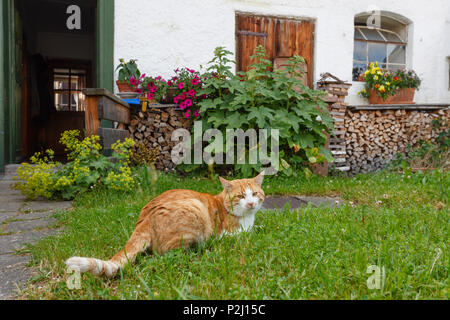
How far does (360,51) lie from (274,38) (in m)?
2.07

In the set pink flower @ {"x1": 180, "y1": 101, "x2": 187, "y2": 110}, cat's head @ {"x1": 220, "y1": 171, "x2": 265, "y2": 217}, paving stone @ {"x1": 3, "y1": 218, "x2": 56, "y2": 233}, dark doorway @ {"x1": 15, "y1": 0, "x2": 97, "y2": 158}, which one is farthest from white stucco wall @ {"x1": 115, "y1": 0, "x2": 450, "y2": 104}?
cat's head @ {"x1": 220, "y1": 171, "x2": 265, "y2": 217}

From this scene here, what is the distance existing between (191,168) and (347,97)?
149 inches

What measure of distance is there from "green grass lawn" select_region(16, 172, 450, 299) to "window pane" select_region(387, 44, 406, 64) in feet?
18.8

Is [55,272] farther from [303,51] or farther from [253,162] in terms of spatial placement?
[303,51]

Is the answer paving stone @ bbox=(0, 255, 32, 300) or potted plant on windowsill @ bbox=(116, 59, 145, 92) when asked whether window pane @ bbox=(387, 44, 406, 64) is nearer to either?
potted plant on windowsill @ bbox=(116, 59, 145, 92)

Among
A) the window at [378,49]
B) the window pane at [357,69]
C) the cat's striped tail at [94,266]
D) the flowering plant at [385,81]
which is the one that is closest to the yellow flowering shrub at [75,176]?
the cat's striped tail at [94,266]

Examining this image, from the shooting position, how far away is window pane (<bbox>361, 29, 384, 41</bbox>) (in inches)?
282

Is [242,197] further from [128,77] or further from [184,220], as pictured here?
[128,77]

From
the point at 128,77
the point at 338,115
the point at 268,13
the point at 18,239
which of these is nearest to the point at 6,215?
the point at 18,239

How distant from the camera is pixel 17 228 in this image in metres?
2.39

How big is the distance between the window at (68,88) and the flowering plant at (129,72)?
399 centimetres

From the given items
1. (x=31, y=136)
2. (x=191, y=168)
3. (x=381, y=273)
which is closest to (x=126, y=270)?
(x=381, y=273)

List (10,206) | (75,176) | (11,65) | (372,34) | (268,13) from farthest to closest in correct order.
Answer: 1. (372,34)
2. (268,13)
3. (11,65)
4. (75,176)
5. (10,206)

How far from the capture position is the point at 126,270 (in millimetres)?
1429
